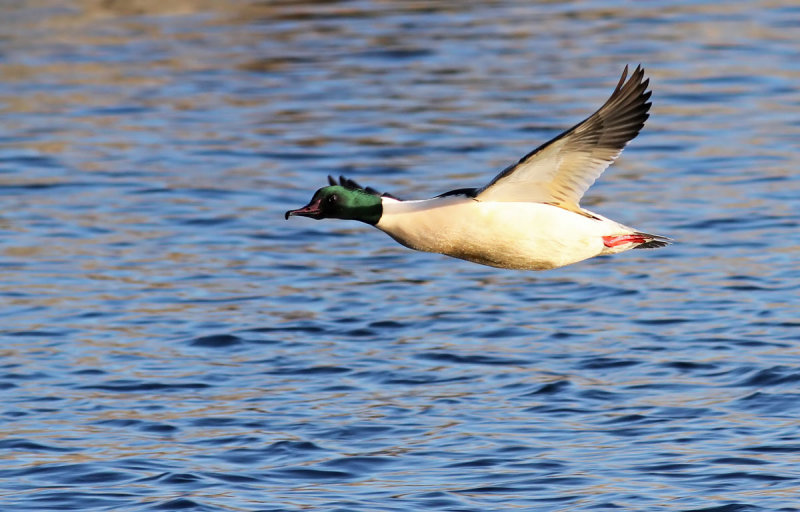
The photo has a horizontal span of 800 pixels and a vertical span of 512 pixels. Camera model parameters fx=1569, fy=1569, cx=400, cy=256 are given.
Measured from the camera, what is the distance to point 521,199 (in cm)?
823

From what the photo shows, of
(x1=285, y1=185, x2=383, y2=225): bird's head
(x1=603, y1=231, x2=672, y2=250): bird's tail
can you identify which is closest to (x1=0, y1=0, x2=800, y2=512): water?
(x1=603, y1=231, x2=672, y2=250): bird's tail

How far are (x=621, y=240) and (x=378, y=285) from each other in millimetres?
5244

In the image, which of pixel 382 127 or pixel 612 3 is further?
pixel 612 3

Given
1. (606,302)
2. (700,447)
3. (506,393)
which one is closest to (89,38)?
(606,302)

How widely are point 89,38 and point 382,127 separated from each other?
267 inches

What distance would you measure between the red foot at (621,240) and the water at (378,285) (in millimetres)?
1469

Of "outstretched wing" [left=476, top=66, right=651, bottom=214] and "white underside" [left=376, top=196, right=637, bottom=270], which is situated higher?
"outstretched wing" [left=476, top=66, right=651, bottom=214]

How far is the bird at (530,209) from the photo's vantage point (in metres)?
7.97

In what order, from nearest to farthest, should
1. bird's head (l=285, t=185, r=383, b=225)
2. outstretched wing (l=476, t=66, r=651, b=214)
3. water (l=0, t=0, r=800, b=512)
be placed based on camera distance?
outstretched wing (l=476, t=66, r=651, b=214), bird's head (l=285, t=185, r=383, b=225), water (l=0, t=0, r=800, b=512)

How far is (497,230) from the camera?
8.03m

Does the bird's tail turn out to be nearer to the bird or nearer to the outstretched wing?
the bird

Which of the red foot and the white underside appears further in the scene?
the red foot

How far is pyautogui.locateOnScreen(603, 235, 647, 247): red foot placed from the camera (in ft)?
27.2

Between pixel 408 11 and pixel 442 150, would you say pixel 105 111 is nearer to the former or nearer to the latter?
pixel 442 150
